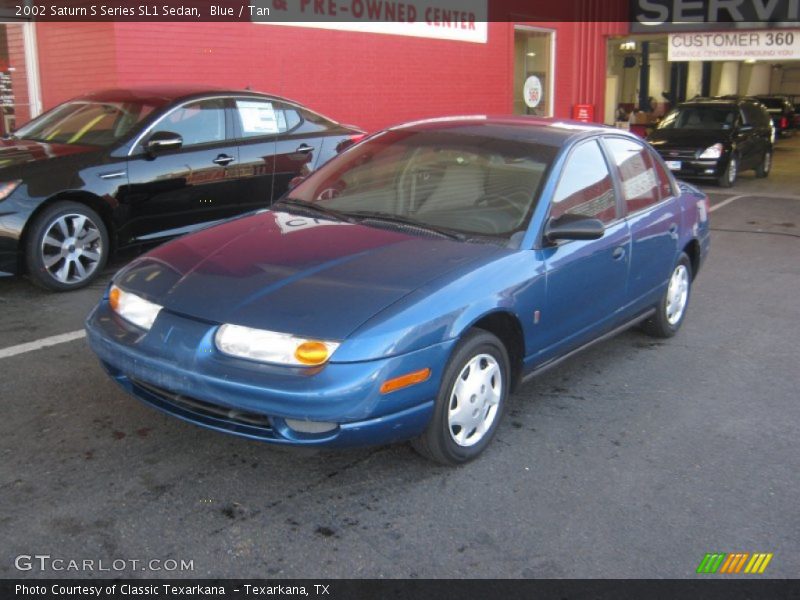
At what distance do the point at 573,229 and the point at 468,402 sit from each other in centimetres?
100

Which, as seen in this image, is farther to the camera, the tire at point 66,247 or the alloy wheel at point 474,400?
the tire at point 66,247

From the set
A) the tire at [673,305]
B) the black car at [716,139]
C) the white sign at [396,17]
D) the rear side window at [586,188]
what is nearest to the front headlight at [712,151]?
the black car at [716,139]

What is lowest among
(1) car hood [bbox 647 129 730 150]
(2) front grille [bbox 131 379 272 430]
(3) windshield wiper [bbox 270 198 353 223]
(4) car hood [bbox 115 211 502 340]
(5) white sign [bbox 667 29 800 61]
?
(2) front grille [bbox 131 379 272 430]

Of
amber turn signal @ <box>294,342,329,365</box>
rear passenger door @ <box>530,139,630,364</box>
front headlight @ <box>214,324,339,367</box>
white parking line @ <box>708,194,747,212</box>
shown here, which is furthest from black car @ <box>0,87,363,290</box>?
white parking line @ <box>708,194,747,212</box>

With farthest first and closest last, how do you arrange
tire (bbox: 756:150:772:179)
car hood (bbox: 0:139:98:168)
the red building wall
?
tire (bbox: 756:150:772:179) < the red building wall < car hood (bbox: 0:139:98:168)

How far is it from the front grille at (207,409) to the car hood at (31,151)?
11.3 ft

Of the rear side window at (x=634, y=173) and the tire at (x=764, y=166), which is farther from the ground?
the rear side window at (x=634, y=173)

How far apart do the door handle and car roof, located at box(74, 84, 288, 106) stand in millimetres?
578

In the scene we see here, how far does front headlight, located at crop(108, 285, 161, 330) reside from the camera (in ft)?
11.6

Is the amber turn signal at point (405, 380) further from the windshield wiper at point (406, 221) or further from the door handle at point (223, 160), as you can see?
the door handle at point (223, 160)

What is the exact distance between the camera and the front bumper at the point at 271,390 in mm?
3131

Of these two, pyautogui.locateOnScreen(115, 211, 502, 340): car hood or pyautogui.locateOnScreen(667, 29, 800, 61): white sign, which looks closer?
pyautogui.locateOnScreen(115, 211, 502, 340): car hood

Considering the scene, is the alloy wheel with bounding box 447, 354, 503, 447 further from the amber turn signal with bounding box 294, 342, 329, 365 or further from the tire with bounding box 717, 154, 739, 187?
the tire with bounding box 717, 154, 739, 187

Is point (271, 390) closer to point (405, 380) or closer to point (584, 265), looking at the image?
point (405, 380)
